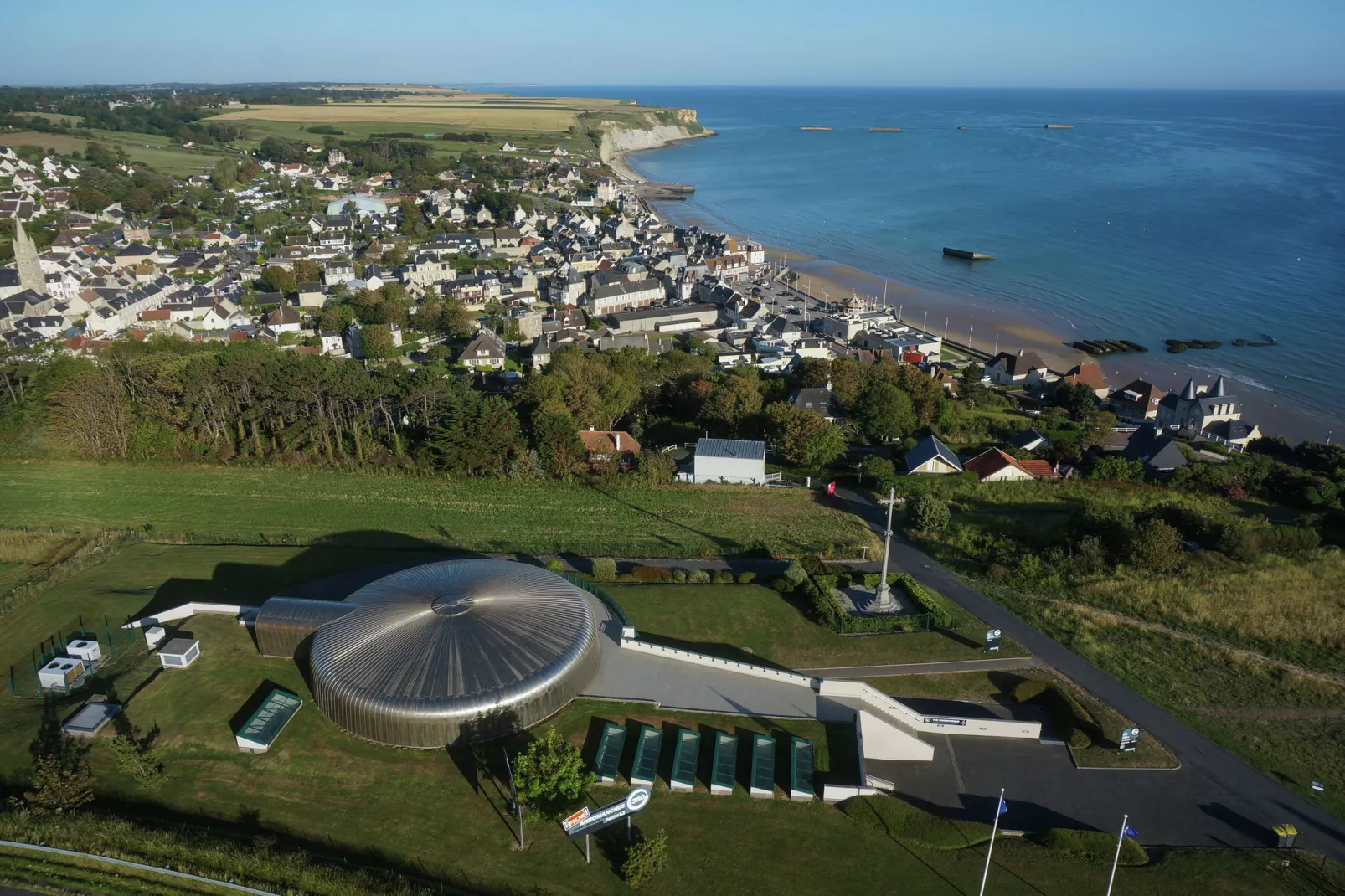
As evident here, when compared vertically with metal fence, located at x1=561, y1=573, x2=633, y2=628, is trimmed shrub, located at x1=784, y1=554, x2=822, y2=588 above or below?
above

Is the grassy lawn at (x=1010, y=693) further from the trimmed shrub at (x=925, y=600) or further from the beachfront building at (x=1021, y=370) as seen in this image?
the beachfront building at (x=1021, y=370)

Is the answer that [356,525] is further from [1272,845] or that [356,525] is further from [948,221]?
[948,221]

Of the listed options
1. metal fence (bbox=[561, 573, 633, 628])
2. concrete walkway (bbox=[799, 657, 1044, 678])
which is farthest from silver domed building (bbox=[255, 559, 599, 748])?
concrete walkway (bbox=[799, 657, 1044, 678])

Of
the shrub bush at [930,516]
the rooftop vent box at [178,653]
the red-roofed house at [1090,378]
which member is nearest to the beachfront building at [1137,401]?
the red-roofed house at [1090,378]

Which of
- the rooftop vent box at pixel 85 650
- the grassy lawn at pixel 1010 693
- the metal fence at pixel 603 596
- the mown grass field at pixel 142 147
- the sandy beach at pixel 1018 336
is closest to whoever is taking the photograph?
the grassy lawn at pixel 1010 693

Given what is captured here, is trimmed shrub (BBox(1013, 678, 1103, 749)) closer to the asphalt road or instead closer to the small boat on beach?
the asphalt road

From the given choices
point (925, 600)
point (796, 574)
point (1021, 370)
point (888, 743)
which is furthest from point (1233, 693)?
point (1021, 370)
